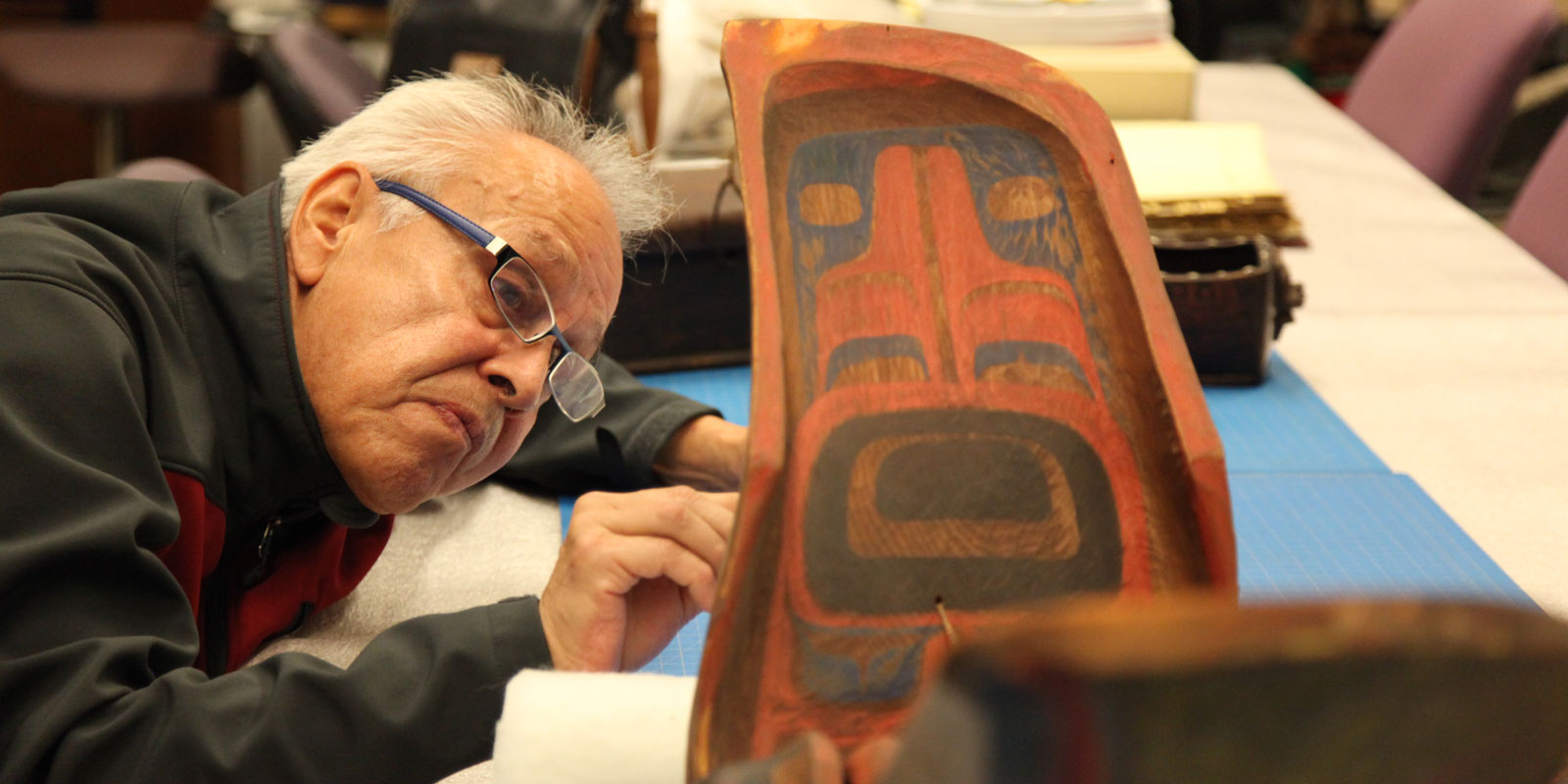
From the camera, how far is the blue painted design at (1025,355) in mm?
745

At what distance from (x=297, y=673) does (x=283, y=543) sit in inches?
14.7

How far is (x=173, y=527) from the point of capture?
0.76 m

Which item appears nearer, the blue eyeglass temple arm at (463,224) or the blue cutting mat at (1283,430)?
the blue eyeglass temple arm at (463,224)

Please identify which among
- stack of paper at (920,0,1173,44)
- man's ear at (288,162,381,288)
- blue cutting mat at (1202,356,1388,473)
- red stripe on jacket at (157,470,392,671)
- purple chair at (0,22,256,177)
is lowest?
purple chair at (0,22,256,177)

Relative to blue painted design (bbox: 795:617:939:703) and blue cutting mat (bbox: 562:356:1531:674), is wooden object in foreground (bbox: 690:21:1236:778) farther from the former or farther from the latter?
blue cutting mat (bbox: 562:356:1531:674)

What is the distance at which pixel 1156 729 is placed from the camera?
34 centimetres

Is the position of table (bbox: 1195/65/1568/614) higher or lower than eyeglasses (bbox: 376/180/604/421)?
lower

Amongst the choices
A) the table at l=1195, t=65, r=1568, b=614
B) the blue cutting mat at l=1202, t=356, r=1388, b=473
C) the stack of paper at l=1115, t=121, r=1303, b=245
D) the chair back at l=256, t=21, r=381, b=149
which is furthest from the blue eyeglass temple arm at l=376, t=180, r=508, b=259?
the chair back at l=256, t=21, r=381, b=149

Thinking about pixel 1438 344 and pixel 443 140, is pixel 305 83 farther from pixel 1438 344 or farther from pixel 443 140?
pixel 1438 344

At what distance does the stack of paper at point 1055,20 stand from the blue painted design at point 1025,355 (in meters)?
1.65

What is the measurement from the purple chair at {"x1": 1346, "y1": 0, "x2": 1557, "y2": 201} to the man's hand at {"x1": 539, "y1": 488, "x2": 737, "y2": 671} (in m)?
2.05

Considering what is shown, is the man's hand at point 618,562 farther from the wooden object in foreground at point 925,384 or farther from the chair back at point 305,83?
the chair back at point 305,83

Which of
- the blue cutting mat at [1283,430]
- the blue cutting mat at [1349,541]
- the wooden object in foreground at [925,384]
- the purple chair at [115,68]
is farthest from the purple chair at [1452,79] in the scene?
the purple chair at [115,68]

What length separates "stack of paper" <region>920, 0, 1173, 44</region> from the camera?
229cm
